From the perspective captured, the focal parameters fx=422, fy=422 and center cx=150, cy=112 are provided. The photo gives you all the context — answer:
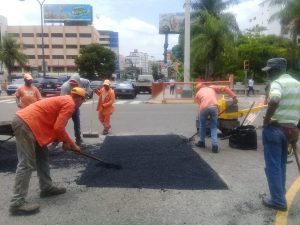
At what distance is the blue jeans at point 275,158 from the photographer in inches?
193

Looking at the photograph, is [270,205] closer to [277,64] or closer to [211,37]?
[277,64]

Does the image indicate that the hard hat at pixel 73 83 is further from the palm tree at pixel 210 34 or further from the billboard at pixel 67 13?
the billboard at pixel 67 13

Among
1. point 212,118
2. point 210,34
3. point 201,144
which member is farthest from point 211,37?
point 212,118

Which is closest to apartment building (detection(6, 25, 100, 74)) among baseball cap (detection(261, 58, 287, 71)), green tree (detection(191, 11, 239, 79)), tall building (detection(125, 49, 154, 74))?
tall building (detection(125, 49, 154, 74))

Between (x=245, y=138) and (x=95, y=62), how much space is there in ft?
→ 222

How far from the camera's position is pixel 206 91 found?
902 cm

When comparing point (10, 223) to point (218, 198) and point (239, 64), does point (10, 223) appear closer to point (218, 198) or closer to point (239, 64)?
point (218, 198)

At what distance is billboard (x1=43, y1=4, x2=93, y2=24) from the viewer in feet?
350

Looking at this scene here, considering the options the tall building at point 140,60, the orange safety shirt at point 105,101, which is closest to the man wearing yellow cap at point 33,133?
the orange safety shirt at point 105,101

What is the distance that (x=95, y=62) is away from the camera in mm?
74812

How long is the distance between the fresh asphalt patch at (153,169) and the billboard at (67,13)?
10234 cm

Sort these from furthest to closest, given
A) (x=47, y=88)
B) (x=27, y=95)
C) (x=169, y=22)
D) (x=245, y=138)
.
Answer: (x=169, y=22) → (x=47, y=88) → (x=245, y=138) → (x=27, y=95)

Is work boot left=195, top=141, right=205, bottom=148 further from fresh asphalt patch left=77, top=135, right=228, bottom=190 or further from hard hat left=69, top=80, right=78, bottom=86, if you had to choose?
hard hat left=69, top=80, right=78, bottom=86

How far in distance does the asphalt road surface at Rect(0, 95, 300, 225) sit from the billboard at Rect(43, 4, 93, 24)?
337 feet
